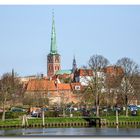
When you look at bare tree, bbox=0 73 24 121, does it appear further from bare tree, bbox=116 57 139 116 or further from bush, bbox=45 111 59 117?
bare tree, bbox=116 57 139 116

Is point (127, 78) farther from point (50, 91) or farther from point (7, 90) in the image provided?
point (50, 91)

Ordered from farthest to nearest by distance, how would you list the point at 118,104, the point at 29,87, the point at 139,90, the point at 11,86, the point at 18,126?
1. the point at 29,87
2. the point at 118,104
3. the point at 139,90
4. the point at 11,86
5. the point at 18,126

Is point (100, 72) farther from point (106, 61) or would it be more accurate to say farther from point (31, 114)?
point (31, 114)

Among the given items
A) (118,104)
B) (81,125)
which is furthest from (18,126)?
(118,104)

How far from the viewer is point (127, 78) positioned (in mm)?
59281

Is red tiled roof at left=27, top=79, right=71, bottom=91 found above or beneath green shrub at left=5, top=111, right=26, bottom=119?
above

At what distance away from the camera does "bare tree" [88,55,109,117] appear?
59.0 meters

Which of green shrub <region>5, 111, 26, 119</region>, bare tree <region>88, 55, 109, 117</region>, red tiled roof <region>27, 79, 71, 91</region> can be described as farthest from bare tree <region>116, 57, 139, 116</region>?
red tiled roof <region>27, 79, 71, 91</region>

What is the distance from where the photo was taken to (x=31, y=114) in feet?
205

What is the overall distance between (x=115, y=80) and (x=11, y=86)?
38.9ft

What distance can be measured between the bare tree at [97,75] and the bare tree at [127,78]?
1.97 meters

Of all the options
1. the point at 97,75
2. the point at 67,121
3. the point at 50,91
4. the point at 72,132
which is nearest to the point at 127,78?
the point at 97,75

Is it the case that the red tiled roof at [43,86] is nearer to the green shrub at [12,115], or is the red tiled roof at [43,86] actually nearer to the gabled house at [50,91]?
the gabled house at [50,91]

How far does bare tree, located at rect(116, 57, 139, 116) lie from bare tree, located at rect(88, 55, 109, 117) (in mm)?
1972
